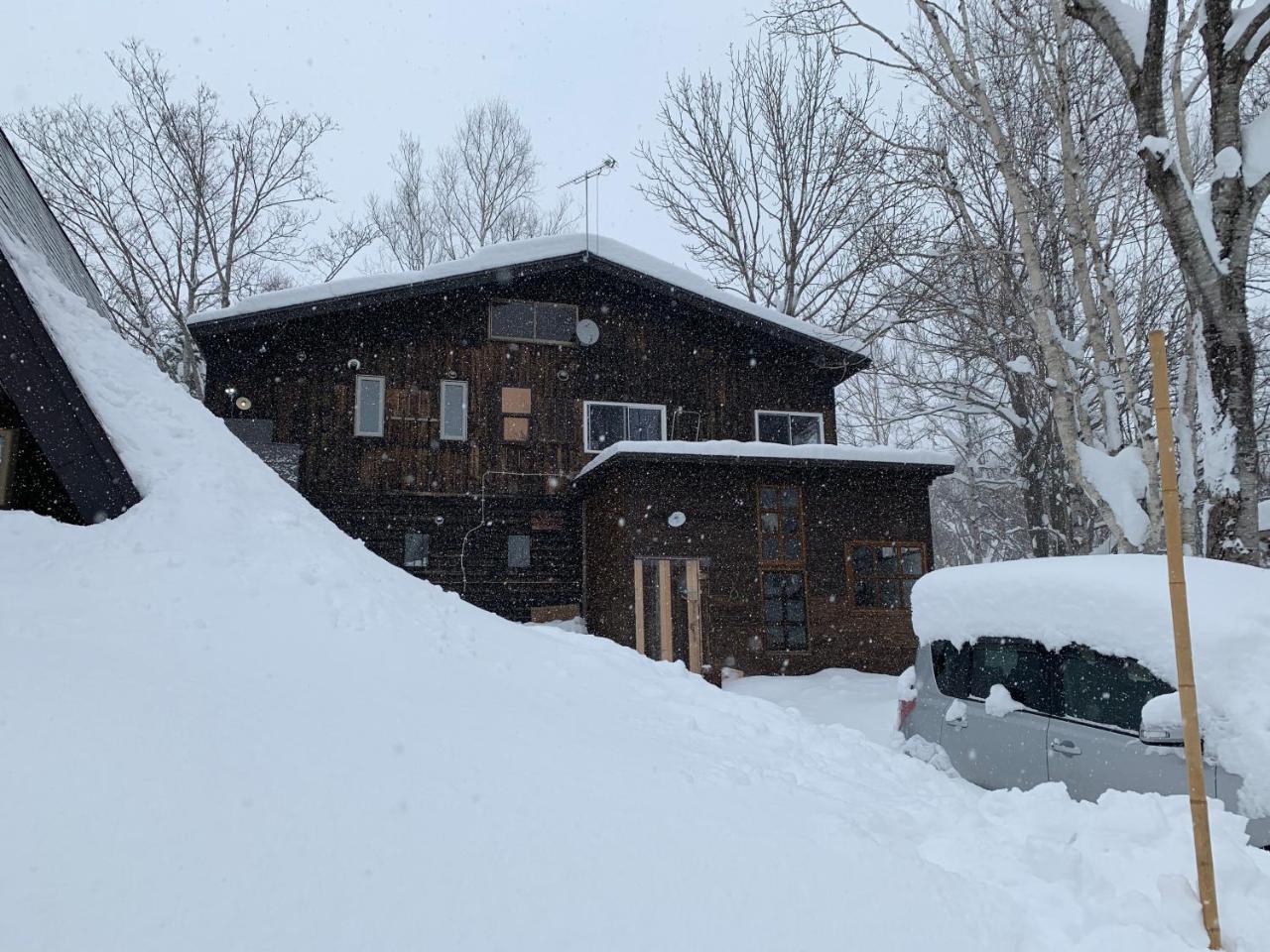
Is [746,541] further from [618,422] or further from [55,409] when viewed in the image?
[55,409]

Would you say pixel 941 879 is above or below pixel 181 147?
below

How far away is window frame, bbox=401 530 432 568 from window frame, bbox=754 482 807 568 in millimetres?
5805

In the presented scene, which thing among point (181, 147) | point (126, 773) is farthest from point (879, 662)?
point (181, 147)

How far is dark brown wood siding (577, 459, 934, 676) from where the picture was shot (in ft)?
41.1

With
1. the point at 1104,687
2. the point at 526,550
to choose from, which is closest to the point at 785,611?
the point at 526,550

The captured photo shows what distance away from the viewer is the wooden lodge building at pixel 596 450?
1276 centimetres

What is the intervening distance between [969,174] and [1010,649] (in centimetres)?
1243

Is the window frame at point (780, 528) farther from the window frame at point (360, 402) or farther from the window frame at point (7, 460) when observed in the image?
the window frame at point (7, 460)

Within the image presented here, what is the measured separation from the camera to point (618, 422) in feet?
50.3

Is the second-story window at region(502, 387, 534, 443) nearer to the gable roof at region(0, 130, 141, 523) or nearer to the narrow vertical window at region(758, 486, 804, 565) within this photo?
the narrow vertical window at region(758, 486, 804, 565)

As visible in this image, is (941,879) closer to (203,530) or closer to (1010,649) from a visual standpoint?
(1010,649)

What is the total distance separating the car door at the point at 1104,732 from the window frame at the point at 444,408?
11454 millimetres

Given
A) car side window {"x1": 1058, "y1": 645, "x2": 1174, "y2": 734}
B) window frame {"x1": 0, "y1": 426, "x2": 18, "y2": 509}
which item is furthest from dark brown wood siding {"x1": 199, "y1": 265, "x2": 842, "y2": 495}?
car side window {"x1": 1058, "y1": 645, "x2": 1174, "y2": 734}

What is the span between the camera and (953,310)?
35.5ft
